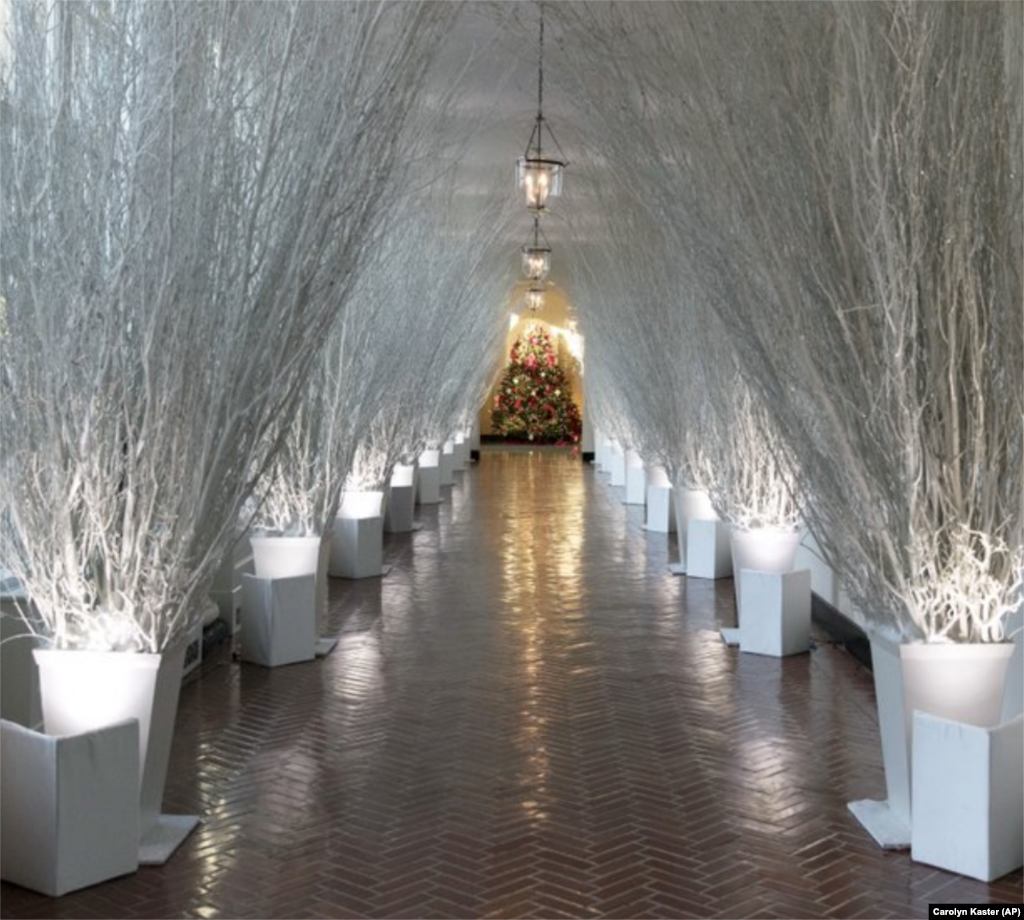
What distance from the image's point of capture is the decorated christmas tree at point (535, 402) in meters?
30.2

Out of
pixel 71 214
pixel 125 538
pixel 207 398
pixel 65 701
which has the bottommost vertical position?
pixel 65 701

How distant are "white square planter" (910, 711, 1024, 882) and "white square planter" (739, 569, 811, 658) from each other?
10.8ft

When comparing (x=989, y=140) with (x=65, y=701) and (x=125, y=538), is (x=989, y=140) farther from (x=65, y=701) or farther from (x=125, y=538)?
(x=65, y=701)

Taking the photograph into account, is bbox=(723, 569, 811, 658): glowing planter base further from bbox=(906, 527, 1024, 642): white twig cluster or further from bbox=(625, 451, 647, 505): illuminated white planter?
bbox=(625, 451, 647, 505): illuminated white planter

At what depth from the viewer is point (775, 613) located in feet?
24.7

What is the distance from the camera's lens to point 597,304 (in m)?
14.4

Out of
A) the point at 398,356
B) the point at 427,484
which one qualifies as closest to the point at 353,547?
the point at 398,356

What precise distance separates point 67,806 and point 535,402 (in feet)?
86.9

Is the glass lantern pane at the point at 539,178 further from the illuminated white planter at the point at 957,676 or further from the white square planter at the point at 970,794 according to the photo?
the white square planter at the point at 970,794

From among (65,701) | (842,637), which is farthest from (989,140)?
(842,637)

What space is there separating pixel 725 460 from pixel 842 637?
134cm

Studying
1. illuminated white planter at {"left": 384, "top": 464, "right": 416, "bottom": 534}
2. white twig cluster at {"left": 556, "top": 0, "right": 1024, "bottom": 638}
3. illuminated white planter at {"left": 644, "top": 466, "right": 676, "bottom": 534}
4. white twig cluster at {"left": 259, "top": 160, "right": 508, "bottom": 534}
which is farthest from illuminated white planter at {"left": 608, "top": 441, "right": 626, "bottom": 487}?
white twig cluster at {"left": 556, "top": 0, "right": 1024, "bottom": 638}

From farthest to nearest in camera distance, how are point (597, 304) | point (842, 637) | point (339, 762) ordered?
point (597, 304) < point (842, 637) < point (339, 762)

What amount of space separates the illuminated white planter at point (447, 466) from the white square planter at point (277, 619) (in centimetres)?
1149
